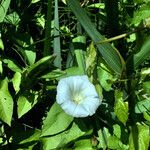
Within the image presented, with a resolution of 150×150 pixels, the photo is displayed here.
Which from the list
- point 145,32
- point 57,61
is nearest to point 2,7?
point 57,61

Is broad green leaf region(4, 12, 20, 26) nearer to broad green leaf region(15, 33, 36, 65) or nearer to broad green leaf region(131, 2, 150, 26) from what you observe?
broad green leaf region(15, 33, 36, 65)

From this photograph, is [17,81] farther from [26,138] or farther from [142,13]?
[142,13]

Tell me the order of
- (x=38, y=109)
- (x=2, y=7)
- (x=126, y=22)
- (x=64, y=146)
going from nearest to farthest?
(x=64, y=146) → (x=2, y=7) → (x=38, y=109) → (x=126, y=22)

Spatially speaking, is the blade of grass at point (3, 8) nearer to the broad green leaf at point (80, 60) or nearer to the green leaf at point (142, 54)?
the broad green leaf at point (80, 60)

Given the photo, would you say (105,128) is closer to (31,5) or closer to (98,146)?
(98,146)

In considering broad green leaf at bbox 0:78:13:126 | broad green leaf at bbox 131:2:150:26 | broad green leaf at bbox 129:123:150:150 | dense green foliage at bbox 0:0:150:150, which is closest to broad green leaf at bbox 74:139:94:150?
dense green foliage at bbox 0:0:150:150

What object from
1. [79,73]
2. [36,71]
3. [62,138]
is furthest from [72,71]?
[62,138]
